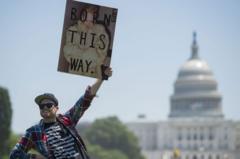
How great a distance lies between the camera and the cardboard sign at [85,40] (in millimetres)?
8672

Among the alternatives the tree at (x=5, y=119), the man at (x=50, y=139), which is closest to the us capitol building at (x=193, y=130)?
the tree at (x=5, y=119)

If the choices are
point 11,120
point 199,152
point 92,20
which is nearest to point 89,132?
point 199,152

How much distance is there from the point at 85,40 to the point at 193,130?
18493 cm

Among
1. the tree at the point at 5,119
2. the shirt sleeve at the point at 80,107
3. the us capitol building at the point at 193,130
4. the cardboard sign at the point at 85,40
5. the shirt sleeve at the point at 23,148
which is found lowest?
the us capitol building at the point at 193,130

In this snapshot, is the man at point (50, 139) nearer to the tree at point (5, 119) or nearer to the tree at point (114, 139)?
the tree at point (5, 119)

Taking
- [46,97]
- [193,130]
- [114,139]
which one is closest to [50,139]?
[46,97]

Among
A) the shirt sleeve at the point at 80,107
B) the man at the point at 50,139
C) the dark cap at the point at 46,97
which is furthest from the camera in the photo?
the shirt sleeve at the point at 80,107

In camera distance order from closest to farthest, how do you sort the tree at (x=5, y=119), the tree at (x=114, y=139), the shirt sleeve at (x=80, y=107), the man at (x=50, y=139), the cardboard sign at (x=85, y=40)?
1. the man at (x=50, y=139)
2. the shirt sleeve at (x=80, y=107)
3. the cardboard sign at (x=85, y=40)
4. the tree at (x=5, y=119)
5. the tree at (x=114, y=139)

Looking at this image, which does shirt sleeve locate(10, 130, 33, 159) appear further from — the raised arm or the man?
the raised arm

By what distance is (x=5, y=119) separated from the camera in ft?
269

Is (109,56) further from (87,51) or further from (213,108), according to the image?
(213,108)

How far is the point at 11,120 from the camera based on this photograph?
83.7 m

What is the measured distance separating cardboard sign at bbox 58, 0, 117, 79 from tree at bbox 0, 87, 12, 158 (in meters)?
69.3

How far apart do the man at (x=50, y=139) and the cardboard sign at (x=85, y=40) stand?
0.53m
